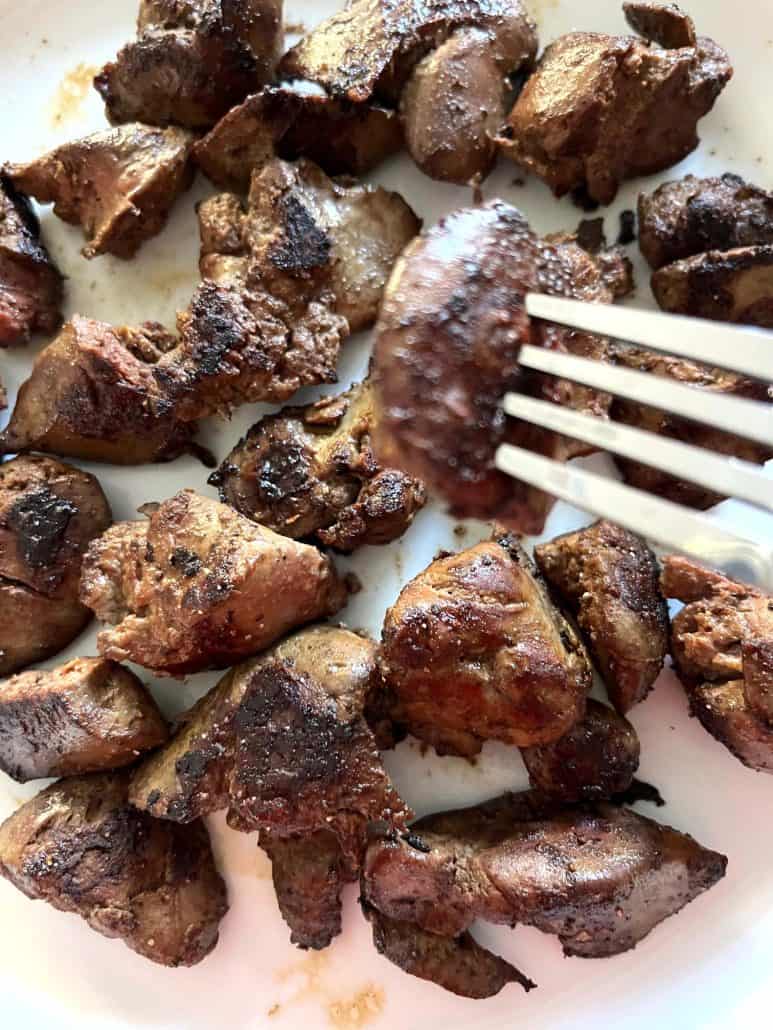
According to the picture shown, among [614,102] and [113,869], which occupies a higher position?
[614,102]

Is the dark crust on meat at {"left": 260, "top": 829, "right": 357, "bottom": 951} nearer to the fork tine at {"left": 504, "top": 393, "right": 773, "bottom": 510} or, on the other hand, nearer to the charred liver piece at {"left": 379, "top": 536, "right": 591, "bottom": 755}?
the charred liver piece at {"left": 379, "top": 536, "right": 591, "bottom": 755}

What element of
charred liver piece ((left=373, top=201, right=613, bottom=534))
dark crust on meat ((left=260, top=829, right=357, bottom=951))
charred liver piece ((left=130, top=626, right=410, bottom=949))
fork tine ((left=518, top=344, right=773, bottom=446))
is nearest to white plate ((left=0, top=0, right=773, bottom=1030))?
dark crust on meat ((left=260, top=829, right=357, bottom=951))

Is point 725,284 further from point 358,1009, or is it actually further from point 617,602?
point 358,1009

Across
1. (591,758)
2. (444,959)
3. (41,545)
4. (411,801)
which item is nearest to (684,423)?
(591,758)

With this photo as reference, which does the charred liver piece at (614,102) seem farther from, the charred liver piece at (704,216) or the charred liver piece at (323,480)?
the charred liver piece at (323,480)

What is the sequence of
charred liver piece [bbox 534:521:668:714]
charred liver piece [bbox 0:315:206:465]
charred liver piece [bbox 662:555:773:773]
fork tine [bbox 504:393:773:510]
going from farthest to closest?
charred liver piece [bbox 0:315:206:465] < charred liver piece [bbox 534:521:668:714] < charred liver piece [bbox 662:555:773:773] < fork tine [bbox 504:393:773:510]

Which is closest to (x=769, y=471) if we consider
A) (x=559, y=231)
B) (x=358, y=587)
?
(x=559, y=231)
